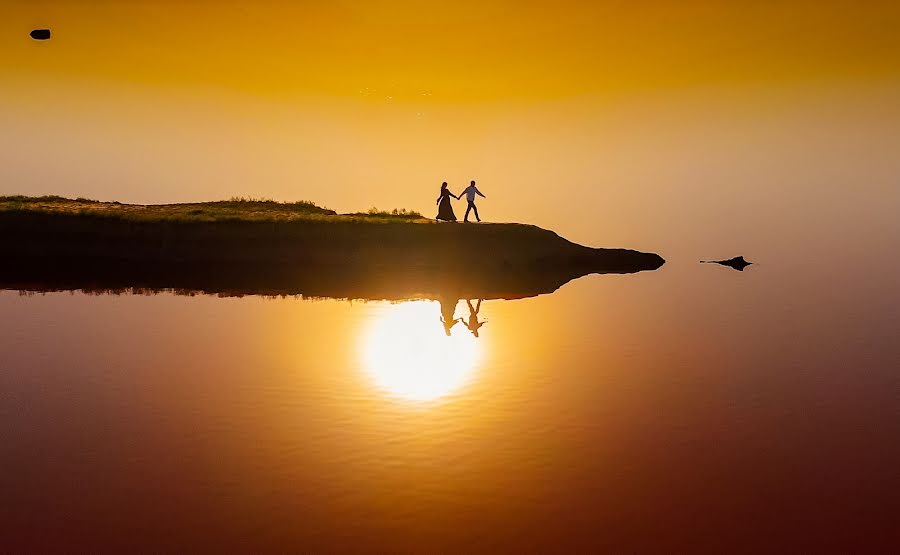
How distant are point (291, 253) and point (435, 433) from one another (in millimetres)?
42257

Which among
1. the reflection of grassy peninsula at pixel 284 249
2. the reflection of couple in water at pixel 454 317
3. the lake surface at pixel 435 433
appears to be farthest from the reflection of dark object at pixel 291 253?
the lake surface at pixel 435 433

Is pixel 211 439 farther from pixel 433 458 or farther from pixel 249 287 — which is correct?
pixel 249 287

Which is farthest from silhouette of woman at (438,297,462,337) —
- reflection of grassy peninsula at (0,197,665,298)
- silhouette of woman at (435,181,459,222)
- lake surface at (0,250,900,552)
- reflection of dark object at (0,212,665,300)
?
silhouette of woman at (435,181,459,222)

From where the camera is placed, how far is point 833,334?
41.8 metres

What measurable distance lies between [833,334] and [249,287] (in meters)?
30.5

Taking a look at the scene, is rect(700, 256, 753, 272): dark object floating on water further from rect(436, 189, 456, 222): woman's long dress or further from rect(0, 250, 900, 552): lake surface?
rect(0, 250, 900, 552): lake surface

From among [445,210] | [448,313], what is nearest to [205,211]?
[445,210]

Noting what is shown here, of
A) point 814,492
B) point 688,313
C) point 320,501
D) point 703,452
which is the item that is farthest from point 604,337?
point 320,501

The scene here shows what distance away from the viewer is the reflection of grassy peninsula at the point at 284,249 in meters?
57.5

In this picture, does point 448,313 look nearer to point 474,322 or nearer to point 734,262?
point 474,322

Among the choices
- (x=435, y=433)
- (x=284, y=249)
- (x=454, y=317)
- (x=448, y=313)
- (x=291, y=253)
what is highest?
(x=284, y=249)

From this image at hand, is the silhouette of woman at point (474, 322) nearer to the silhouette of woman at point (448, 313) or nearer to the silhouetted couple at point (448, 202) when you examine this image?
the silhouette of woman at point (448, 313)

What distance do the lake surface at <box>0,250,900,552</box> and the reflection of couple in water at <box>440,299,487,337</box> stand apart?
1.70 feet

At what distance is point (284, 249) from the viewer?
63.6 metres
